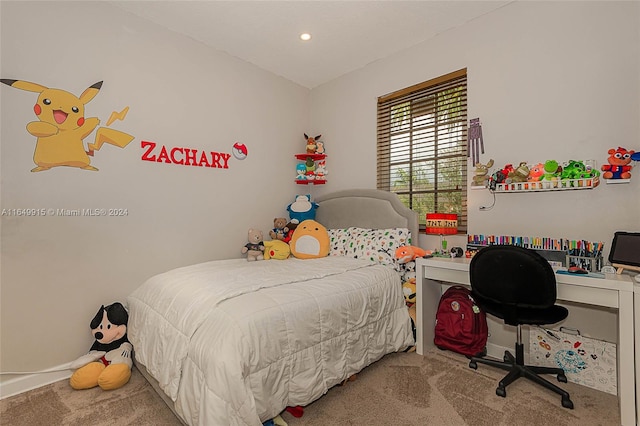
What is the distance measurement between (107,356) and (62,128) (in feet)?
5.28

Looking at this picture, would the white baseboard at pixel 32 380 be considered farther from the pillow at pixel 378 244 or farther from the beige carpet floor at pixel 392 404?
the pillow at pixel 378 244

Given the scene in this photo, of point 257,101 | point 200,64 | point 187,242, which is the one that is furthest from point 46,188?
point 257,101

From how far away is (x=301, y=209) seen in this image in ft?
11.6

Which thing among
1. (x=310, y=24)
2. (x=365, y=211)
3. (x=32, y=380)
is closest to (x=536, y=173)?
(x=365, y=211)

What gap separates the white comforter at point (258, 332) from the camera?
4.66 ft

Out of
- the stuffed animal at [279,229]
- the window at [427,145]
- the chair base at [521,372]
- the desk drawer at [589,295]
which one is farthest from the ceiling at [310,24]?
the chair base at [521,372]

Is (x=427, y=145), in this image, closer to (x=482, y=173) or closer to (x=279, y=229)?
(x=482, y=173)

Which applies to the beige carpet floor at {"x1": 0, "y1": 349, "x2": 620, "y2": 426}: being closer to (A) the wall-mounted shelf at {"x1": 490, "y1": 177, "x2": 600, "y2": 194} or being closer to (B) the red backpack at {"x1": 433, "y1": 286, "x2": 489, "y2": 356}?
(B) the red backpack at {"x1": 433, "y1": 286, "x2": 489, "y2": 356}

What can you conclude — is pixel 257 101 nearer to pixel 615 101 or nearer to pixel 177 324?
pixel 177 324

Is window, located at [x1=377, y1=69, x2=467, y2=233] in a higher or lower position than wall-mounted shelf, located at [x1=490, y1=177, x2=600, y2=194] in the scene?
higher

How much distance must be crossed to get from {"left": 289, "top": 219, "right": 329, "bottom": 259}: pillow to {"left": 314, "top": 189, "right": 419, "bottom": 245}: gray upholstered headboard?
1.35 feet

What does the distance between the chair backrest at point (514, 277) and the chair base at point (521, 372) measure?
418 mm

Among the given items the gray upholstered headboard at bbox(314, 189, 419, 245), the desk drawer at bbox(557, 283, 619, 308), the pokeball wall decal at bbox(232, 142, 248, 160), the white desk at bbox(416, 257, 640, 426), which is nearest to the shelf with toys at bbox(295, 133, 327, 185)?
the gray upholstered headboard at bbox(314, 189, 419, 245)

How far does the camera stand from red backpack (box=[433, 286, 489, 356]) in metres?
2.41
